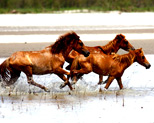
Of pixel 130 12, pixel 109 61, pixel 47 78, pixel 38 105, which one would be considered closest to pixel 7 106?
pixel 38 105

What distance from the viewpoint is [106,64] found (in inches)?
465

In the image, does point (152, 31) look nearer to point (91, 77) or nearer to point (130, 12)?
point (130, 12)

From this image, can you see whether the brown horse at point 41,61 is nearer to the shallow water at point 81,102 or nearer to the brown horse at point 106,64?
the brown horse at point 106,64

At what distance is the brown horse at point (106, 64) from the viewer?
11656mm

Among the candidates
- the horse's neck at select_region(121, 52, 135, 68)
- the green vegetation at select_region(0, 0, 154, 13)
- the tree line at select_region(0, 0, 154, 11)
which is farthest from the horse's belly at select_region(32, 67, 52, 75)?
the tree line at select_region(0, 0, 154, 11)

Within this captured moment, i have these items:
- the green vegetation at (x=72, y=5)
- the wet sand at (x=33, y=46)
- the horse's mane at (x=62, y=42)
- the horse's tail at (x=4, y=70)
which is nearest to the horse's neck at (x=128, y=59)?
the horse's mane at (x=62, y=42)

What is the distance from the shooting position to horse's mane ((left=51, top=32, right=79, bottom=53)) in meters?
11.8

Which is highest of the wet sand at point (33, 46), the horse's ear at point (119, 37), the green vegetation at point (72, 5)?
the horse's ear at point (119, 37)

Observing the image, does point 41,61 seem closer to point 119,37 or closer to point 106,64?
point 106,64

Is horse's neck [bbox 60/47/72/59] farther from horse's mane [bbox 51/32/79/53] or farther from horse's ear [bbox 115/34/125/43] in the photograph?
horse's ear [bbox 115/34/125/43]

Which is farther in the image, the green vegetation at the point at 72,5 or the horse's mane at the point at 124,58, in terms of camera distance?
the green vegetation at the point at 72,5

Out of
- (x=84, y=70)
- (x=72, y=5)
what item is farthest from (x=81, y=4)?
(x=84, y=70)

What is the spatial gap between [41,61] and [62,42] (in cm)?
62

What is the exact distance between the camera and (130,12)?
30.7m
